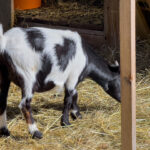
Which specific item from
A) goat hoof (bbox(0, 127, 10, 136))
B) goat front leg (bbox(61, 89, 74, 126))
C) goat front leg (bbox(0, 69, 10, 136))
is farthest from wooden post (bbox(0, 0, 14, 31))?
goat hoof (bbox(0, 127, 10, 136))

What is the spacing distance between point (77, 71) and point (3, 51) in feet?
3.33

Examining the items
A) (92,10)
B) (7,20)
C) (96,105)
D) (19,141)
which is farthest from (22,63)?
(92,10)

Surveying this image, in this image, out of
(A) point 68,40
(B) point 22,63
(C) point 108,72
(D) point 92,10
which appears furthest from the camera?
(D) point 92,10

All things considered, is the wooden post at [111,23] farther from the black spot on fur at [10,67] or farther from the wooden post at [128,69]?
the wooden post at [128,69]

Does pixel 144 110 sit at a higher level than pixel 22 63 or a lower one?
lower

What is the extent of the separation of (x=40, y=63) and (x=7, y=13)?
4.76 meters

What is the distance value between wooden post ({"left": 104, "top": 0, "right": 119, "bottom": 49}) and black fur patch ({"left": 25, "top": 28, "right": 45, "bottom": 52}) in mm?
3303

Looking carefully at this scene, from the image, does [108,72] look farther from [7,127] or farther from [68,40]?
[7,127]

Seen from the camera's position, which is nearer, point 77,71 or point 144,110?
point 77,71

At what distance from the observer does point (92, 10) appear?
34.1 ft

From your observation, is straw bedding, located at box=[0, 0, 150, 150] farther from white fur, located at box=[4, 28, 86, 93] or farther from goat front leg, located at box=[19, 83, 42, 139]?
white fur, located at box=[4, 28, 86, 93]

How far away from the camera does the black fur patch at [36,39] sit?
16.5ft

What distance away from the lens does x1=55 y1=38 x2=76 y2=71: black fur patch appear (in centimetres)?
515

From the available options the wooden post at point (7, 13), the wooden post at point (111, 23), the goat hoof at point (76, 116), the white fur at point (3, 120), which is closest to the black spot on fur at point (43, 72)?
the white fur at point (3, 120)
